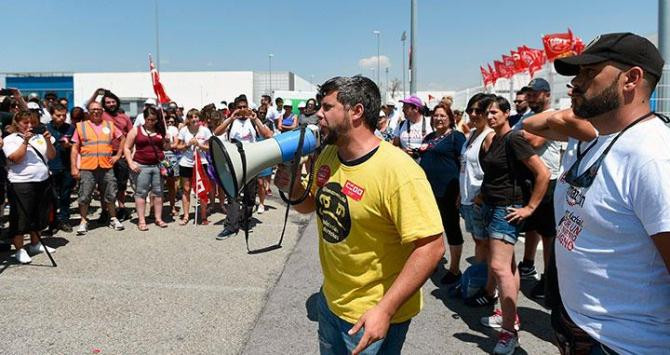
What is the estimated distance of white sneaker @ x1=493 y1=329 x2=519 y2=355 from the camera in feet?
10.6

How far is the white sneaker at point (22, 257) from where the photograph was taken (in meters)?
5.13

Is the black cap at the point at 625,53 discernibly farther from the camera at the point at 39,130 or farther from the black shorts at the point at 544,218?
the camera at the point at 39,130

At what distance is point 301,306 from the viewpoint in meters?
4.10

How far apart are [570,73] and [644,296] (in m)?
0.76

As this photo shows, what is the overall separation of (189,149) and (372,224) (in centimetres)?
619

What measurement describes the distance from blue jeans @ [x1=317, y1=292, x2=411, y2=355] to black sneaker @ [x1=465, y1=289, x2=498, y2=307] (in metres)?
2.28

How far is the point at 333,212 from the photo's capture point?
2014mm

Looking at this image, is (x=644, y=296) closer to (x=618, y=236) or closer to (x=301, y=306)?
(x=618, y=236)

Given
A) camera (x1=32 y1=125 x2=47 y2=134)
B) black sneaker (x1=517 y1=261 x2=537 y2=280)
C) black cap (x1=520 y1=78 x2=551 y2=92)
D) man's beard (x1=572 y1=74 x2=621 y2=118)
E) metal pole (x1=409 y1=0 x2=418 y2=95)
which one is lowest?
black sneaker (x1=517 y1=261 x2=537 y2=280)

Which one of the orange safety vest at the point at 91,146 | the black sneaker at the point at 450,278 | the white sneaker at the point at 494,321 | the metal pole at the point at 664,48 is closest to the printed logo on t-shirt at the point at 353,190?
the white sneaker at the point at 494,321

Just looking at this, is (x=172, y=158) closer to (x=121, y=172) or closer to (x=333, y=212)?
(x=121, y=172)

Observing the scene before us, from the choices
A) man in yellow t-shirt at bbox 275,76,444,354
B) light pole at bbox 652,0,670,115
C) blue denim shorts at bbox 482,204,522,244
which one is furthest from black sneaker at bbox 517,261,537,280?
man in yellow t-shirt at bbox 275,76,444,354

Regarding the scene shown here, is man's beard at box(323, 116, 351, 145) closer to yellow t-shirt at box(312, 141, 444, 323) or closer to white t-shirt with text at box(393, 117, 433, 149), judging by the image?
yellow t-shirt at box(312, 141, 444, 323)

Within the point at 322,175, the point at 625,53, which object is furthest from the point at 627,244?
the point at 322,175
